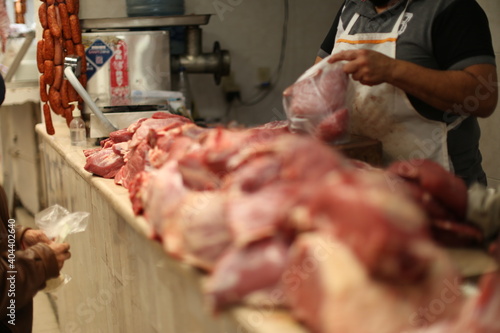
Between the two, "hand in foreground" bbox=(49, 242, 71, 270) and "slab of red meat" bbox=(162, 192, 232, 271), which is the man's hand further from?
"slab of red meat" bbox=(162, 192, 232, 271)

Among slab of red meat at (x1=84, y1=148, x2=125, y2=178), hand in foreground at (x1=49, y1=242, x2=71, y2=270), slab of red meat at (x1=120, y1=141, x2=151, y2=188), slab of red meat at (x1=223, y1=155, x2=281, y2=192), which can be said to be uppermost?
slab of red meat at (x1=223, y1=155, x2=281, y2=192)

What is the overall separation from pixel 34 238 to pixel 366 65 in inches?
61.2

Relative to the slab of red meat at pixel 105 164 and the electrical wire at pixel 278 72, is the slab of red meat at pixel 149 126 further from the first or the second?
the electrical wire at pixel 278 72

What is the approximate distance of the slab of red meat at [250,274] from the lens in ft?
3.83

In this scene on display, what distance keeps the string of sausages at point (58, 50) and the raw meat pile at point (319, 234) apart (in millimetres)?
2540

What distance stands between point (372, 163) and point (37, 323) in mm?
3660

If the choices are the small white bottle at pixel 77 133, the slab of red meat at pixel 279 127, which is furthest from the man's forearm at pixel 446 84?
the small white bottle at pixel 77 133

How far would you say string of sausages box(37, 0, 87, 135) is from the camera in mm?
3879

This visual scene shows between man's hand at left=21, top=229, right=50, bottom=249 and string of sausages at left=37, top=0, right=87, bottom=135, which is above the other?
string of sausages at left=37, top=0, right=87, bottom=135

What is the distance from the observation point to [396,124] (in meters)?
2.41

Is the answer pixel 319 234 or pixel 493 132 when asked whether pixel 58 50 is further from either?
pixel 319 234

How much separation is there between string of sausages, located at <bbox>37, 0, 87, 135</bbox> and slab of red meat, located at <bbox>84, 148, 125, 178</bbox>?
1.42 metres

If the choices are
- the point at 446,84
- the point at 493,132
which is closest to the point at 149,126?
the point at 446,84

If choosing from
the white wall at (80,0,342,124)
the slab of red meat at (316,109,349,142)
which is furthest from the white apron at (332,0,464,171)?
the white wall at (80,0,342,124)
